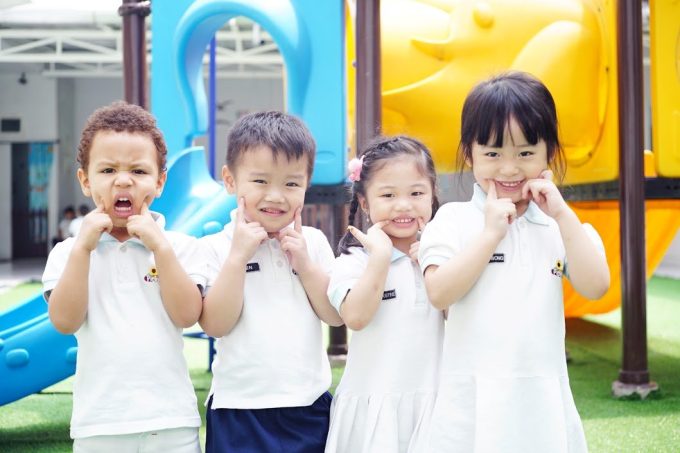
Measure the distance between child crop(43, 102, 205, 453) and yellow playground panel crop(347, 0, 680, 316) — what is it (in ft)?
11.9

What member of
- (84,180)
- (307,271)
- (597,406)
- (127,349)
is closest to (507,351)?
(307,271)

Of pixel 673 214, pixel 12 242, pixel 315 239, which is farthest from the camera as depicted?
pixel 12 242

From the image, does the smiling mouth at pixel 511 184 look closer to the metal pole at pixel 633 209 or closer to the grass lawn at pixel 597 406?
the grass lawn at pixel 597 406

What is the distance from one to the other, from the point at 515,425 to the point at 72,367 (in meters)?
2.43

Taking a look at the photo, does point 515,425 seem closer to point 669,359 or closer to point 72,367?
point 72,367

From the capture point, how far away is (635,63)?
4.45 metres

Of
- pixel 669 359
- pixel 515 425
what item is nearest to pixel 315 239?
Answer: pixel 515 425

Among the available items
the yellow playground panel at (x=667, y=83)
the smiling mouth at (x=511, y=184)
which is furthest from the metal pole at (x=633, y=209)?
the smiling mouth at (x=511, y=184)

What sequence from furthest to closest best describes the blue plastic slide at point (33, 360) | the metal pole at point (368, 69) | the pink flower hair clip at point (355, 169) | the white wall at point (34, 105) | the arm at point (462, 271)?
the white wall at point (34, 105)
the metal pole at point (368, 69)
the blue plastic slide at point (33, 360)
the pink flower hair clip at point (355, 169)
the arm at point (462, 271)

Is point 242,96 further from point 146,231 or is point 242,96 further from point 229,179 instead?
point 146,231

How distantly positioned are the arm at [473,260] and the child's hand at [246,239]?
411 millimetres

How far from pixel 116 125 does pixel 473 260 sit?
0.88 m

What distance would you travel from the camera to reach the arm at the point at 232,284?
1941 millimetres

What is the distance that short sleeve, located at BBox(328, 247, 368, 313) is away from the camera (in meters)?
2.00
